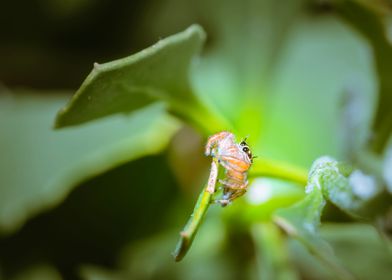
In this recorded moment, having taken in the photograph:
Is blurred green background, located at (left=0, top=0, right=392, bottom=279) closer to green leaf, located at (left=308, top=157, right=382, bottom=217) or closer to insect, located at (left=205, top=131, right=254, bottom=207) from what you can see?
green leaf, located at (left=308, top=157, right=382, bottom=217)

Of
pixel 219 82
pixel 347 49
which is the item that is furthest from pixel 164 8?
pixel 347 49

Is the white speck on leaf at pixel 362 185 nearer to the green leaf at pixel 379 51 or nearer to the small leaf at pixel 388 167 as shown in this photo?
the small leaf at pixel 388 167

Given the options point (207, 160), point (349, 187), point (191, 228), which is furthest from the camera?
point (207, 160)

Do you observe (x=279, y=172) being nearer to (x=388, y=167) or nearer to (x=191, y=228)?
(x=388, y=167)

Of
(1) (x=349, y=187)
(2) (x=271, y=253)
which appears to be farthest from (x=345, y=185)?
(2) (x=271, y=253)

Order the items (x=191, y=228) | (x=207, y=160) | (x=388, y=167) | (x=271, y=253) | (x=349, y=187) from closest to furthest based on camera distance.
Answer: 1. (x=191, y=228)
2. (x=349, y=187)
3. (x=388, y=167)
4. (x=271, y=253)
5. (x=207, y=160)
